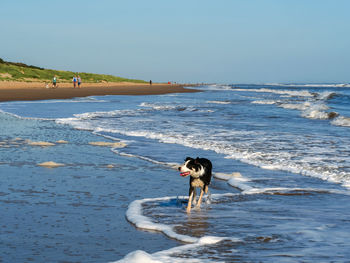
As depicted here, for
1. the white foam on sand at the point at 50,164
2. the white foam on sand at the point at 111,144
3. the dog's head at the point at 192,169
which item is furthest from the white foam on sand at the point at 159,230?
the white foam on sand at the point at 111,144

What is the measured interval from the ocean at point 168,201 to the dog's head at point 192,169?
550mm

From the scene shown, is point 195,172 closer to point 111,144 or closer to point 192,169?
point 192,169

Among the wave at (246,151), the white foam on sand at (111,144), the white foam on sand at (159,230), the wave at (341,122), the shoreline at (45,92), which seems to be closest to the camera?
the white foam on sand at (159,230)

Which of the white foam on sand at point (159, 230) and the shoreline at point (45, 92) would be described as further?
the shoreline at point (45, 92)

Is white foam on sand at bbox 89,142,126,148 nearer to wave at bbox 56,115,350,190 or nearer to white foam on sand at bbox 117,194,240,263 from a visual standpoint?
wave at bbox 56,115,350,190

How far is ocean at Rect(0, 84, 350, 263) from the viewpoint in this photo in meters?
5.02

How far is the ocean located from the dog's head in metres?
0.55

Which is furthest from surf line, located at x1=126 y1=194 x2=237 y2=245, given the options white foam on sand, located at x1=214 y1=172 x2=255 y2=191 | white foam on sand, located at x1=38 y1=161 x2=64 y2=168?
white foam on sand, located at x1=38 y1=161 x2=64 y2=168

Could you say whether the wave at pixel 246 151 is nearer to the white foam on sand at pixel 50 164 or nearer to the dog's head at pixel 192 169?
the dog's head at pixel 192 169

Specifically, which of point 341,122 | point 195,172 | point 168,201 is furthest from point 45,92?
point 195,172

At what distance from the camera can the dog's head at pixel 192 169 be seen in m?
6.77

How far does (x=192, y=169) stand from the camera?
6.83 meters

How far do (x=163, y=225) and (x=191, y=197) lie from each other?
0.97 meters

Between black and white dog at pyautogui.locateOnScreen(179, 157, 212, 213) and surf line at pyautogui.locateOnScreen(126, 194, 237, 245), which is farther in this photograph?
black and white dog at pyautogui.locateOnScreen(179, 157, 212, 213)
